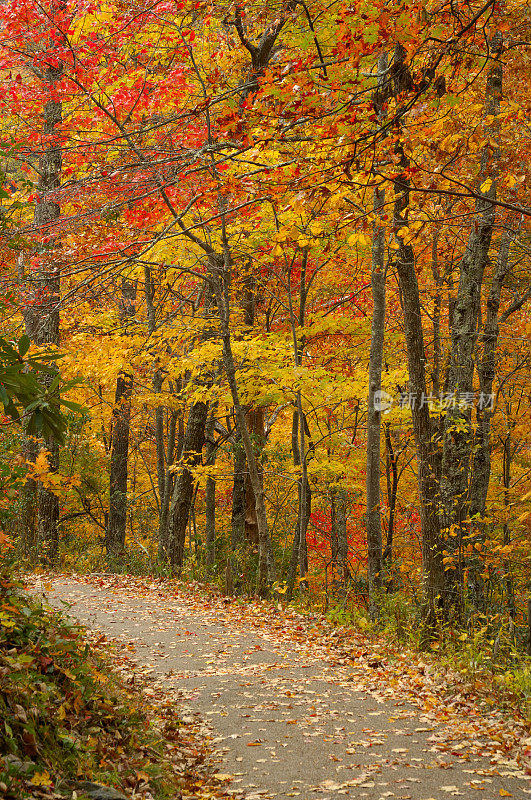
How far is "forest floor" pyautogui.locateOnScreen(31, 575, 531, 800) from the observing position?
14.6 ft

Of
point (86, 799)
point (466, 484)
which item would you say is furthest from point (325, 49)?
point (86, 799)

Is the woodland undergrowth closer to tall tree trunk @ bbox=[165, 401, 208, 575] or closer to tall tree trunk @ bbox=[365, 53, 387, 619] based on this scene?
tall tree trunk @ bbox=[365, 53, 387, 619]

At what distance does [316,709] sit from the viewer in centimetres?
595

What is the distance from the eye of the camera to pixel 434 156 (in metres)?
6.35

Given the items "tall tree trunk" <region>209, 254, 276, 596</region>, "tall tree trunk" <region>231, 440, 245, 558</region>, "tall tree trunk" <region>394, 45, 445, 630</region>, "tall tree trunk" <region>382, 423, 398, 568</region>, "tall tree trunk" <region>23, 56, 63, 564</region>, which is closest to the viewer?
"tall tree trunk" <region>394, 45, 445, 630</region>

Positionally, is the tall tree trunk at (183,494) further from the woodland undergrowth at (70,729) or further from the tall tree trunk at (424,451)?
the woodland undergrowth at (70,729)

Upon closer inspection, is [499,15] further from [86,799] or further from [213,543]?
[213,543]

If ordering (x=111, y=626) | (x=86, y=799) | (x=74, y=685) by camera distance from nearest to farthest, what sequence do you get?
1. (x=86, y=799)
2. (x=74, y=685)
3. (x=111, y=626)

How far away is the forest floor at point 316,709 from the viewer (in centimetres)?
446

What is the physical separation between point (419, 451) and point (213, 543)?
774cm

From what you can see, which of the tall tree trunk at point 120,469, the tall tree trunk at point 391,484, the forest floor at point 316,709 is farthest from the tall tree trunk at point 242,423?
the tall tree trunk at point 120,469

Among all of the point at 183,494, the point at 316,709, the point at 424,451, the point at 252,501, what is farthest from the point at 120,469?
the point at 316,709

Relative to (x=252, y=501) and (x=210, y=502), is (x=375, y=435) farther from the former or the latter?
(x=210, y=502)

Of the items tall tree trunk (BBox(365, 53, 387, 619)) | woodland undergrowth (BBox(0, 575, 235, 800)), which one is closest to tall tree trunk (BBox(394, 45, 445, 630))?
tall tree trunk (BBox(365, 53, 387, 619))
